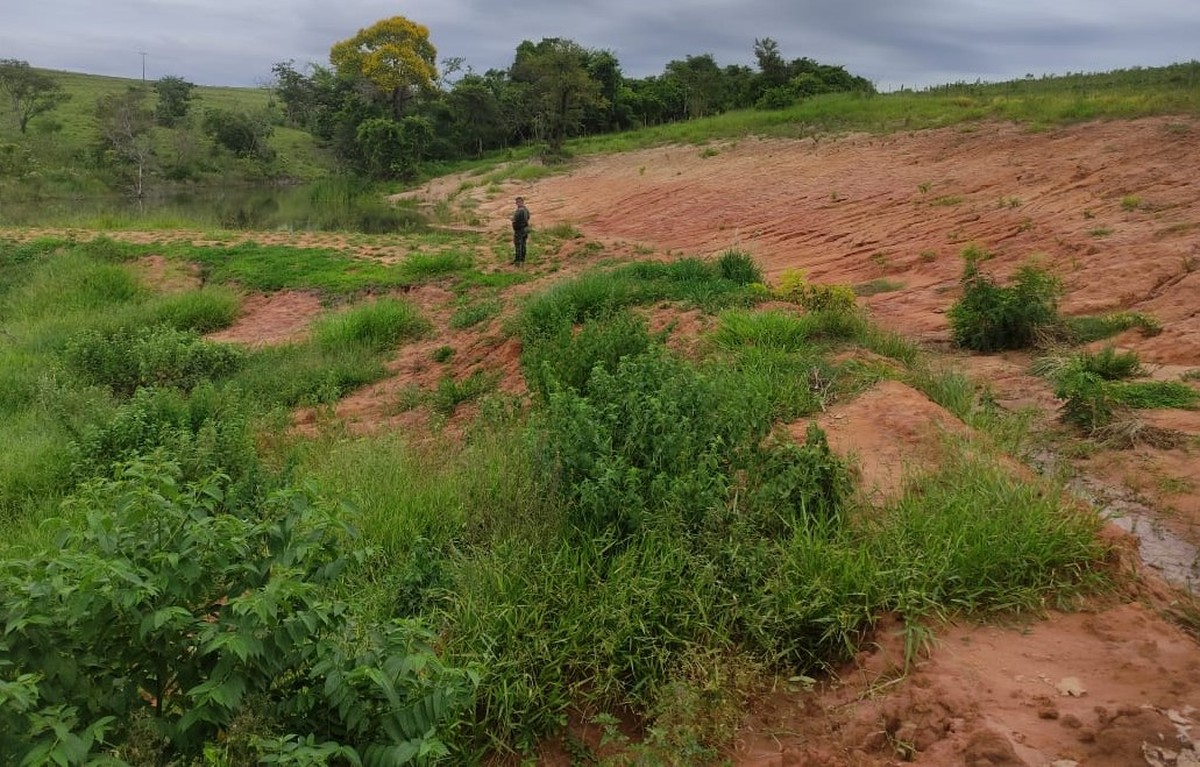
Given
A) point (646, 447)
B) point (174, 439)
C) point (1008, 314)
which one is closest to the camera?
point (646, 447)

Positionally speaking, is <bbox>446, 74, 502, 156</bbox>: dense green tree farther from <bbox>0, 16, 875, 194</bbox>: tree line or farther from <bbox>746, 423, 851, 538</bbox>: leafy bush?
<bbox>746, 423, 851, 538</bbox>: leafy bush

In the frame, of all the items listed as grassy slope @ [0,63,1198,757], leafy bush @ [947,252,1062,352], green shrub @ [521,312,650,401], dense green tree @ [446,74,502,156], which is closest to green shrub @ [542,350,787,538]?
grassy slope @ [0,63,1198,757]

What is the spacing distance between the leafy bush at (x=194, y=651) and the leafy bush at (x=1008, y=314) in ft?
20.6

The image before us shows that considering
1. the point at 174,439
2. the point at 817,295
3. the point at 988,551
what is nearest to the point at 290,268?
the point at 174,439

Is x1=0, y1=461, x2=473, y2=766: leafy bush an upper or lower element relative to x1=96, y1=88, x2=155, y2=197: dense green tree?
lower

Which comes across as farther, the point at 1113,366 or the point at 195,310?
the point at 195,310

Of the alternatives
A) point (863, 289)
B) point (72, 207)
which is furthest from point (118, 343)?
point (72, 207)

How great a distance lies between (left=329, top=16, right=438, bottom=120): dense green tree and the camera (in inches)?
1752

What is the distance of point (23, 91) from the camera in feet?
155

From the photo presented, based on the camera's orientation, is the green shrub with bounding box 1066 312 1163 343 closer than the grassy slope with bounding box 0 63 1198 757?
No

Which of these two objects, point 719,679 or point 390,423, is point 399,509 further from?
point 390,423

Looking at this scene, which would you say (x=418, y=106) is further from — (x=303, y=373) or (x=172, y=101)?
(x=303, y=373)

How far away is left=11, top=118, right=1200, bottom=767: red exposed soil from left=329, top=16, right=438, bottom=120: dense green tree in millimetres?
24556

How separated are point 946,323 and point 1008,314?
3.92ft
